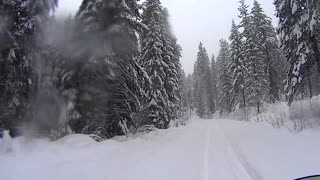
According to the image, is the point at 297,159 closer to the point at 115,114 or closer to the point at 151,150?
the point at 151,150

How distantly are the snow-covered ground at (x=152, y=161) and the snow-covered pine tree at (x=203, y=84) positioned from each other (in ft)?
239

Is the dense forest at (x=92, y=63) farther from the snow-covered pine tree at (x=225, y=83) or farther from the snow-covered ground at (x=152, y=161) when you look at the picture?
the snow-covered pine tree at (x=225, y=83)

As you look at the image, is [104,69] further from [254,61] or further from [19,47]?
[254,61]

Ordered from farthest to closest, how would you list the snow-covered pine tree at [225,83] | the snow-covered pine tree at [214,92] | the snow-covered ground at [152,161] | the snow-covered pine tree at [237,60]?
1. the snow-covered pine tree at [214,92]
2. the snow-covered pine tree at [225,83]
3. the snow-covered pine tree at [237,60]
4. the snow-covered ground at [152,161]

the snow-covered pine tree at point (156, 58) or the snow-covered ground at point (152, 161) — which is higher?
the snow-covered pine tree at point (156, 58)

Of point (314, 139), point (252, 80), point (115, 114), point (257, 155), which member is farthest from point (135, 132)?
point (252, 80)

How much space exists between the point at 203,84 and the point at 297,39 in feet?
233

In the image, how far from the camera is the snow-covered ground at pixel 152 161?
26.0 feet

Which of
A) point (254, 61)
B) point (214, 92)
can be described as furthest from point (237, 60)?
point (214, 92)

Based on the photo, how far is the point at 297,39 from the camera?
1694 centimetres

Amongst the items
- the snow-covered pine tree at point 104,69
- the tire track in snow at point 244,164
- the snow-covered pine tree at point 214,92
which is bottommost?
the tire track in snow at point 244,164

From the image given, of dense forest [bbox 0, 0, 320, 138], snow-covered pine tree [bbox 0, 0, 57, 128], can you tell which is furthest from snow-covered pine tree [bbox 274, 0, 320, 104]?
snow-covered pine tree [bbox 0, 0, 57, 128]

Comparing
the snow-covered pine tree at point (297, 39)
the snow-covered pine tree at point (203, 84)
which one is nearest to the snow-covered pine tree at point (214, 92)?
the snow-covered pine tree at point (203, 84)

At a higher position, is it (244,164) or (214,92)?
(214,92)
